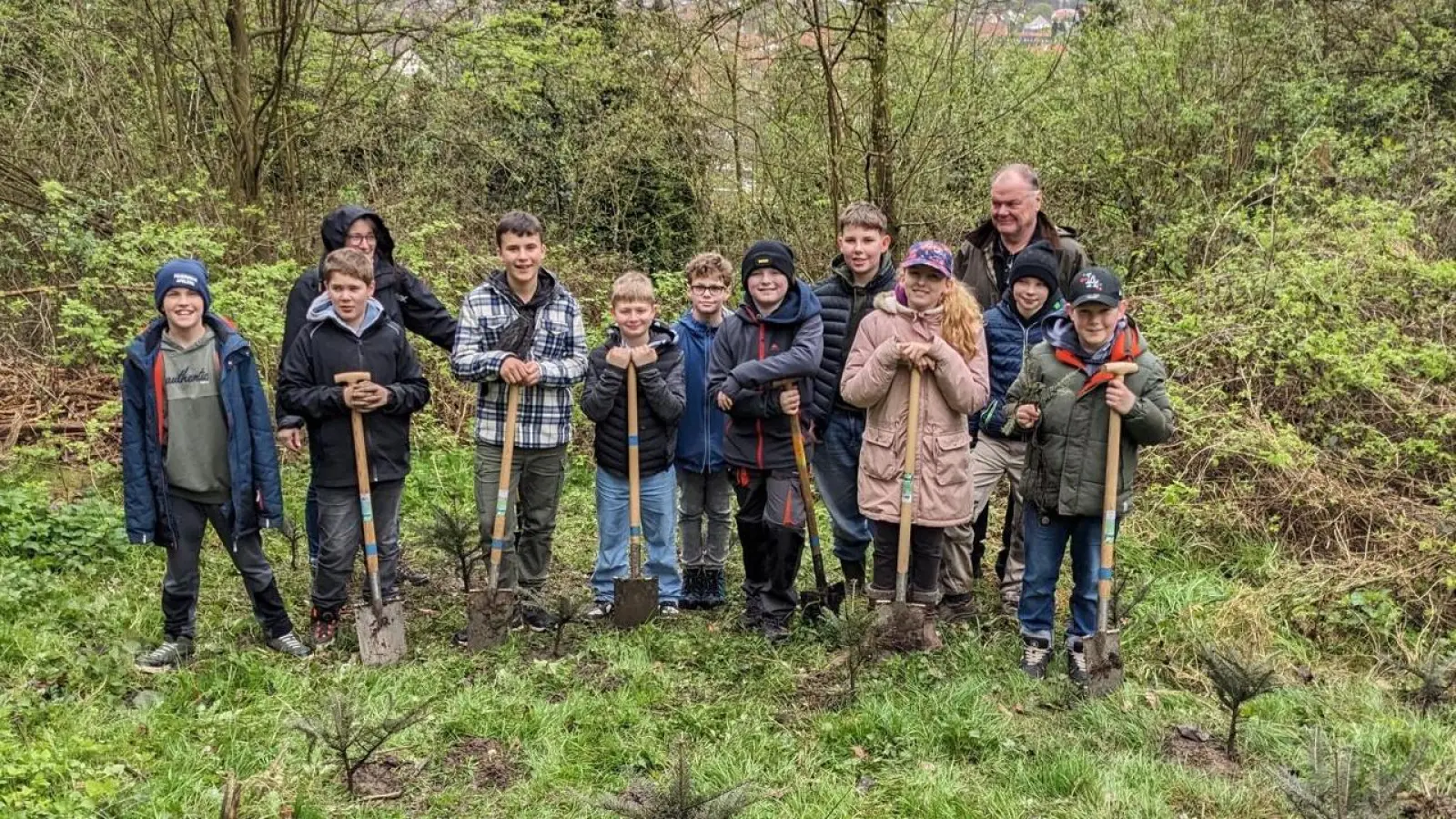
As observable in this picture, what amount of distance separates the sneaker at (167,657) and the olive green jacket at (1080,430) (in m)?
3.96

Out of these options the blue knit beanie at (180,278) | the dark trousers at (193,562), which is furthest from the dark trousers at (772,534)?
the blue knit beanie at (180,278)

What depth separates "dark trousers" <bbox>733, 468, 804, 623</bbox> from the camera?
15.8 ft

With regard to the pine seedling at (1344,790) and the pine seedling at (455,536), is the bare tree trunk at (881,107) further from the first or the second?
the pine seedling at (1344,790)

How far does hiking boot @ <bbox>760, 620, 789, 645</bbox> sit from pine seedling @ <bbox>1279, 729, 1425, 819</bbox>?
233 centimetres

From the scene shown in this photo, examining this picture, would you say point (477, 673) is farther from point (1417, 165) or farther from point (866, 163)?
point (1417, 165)

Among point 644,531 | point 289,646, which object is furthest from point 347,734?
point 644,531

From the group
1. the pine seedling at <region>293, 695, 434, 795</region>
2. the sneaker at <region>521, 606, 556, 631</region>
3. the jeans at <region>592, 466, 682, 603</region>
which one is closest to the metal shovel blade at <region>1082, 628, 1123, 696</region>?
the jeans at <region>592, 466, 682, 603</region>

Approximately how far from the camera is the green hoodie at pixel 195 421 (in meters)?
4.41

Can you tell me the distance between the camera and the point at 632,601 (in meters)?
4.93

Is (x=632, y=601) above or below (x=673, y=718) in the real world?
above

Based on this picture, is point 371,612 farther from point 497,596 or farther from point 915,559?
point 915,559

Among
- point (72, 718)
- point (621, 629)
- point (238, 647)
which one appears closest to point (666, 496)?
point (621, 629)

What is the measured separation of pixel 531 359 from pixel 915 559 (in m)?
2.11

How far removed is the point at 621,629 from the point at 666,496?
0.73m
